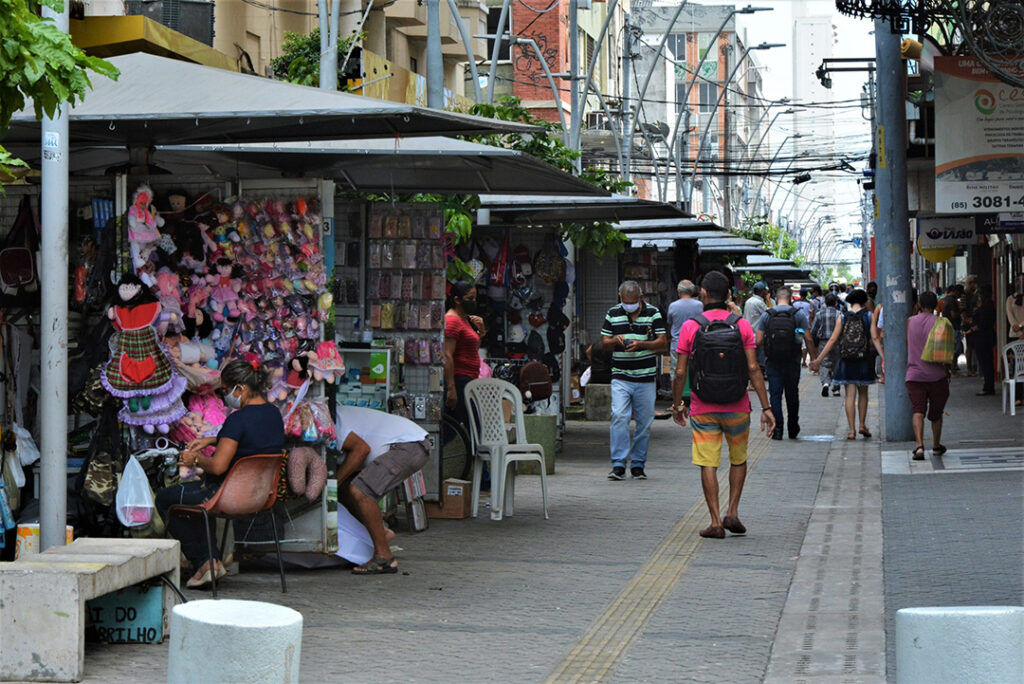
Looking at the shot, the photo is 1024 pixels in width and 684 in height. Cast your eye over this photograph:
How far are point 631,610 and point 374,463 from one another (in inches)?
84.1

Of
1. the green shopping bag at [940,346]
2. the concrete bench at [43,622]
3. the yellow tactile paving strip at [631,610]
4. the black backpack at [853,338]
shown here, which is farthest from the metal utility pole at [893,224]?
the concrete bench at [43,622]

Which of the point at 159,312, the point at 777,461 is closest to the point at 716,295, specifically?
the point at 159,312

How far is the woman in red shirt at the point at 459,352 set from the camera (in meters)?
13.5

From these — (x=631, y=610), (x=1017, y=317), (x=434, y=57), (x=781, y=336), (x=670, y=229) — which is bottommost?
(x=631, y=610)

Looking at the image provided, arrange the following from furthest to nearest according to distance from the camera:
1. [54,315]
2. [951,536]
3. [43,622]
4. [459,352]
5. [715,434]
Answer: [459,352] → [715,434] → [951,536] → [54,315] → [43,622]

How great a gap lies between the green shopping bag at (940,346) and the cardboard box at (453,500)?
18.1 feet

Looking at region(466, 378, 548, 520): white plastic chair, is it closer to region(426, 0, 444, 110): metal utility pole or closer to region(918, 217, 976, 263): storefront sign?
region(426, 0, 444, 110): metal utility pole

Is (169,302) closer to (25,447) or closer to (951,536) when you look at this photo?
(25,447)

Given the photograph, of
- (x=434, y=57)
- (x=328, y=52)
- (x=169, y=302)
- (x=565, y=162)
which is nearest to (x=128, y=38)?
(x=434, y=57)

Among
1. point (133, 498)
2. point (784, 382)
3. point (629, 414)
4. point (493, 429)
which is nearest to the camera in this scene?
point (133, 498)

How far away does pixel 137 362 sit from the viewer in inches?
386

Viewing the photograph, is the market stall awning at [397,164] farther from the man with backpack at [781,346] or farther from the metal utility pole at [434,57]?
the man with backpack at [781,346]

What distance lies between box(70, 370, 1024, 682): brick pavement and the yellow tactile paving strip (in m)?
0.05

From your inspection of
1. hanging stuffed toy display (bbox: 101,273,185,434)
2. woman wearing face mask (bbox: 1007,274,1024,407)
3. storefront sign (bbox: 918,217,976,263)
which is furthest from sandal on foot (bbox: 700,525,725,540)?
storefront sign (bbox: 918,217,976,263)
